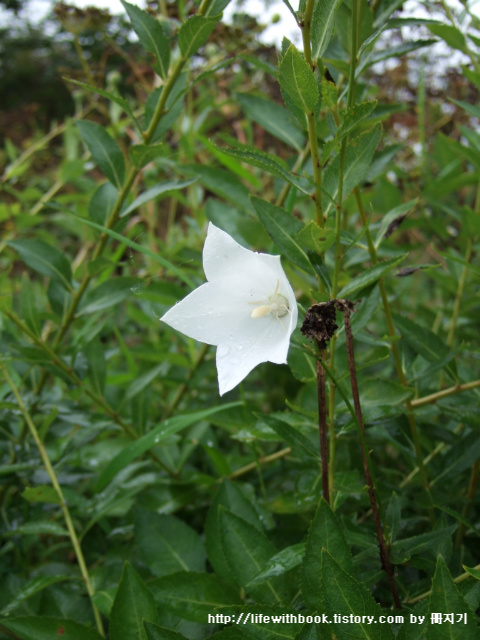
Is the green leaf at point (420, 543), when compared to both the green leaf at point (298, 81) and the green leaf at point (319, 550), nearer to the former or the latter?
the green leaf at point (319, 550)

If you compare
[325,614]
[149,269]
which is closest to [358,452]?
[325,614]

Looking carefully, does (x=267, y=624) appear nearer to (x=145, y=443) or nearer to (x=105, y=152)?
(x=145, y=443)

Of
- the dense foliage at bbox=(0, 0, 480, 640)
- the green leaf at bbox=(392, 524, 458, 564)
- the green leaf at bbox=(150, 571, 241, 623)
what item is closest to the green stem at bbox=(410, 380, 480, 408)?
the dense foliage at bbox=(0, 0, 480, 640)

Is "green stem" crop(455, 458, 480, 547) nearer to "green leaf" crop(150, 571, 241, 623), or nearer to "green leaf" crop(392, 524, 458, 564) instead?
"green leaf" crop(392, 524, 458, 564)

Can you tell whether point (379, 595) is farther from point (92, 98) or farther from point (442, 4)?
point (92, 98)

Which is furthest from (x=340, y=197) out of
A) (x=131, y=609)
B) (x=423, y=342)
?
(x=131, y=609)
